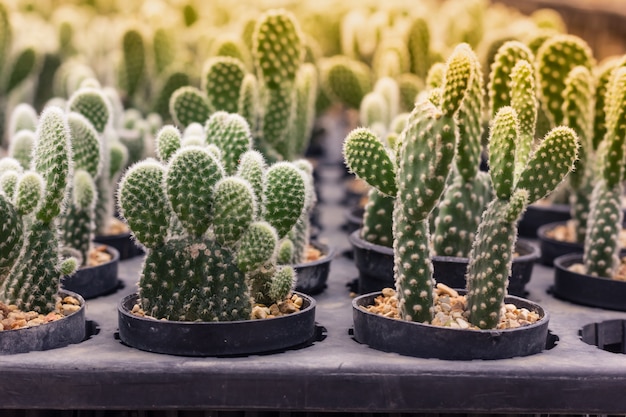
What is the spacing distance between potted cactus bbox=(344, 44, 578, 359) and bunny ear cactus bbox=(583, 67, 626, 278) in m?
0.58

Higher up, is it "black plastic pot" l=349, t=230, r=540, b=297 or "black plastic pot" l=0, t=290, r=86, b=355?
"black plastic pot" l=349, t=230, r=540, b=297

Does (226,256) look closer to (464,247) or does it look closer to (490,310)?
(490,310)

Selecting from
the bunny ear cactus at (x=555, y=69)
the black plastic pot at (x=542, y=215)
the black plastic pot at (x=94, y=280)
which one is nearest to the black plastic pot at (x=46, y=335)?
the black plastic pot at (x=94, y=280)

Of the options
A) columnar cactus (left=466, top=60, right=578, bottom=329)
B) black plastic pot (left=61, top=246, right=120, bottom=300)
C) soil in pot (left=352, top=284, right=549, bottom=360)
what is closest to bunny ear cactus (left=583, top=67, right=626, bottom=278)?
soil in pot (left=352, top=284, right=549, bottom=360)

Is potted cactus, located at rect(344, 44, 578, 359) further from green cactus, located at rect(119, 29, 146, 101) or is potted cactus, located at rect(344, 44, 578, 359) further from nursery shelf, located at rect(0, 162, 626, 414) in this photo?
green cactus, located at rect(119, 29, 146, 101)

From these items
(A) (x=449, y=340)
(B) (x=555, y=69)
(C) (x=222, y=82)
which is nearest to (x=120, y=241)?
(C) (x=222, y=82)

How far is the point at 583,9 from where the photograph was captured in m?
10.8

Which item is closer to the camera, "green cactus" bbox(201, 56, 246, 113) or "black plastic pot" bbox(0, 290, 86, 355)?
"black plastic pot" bbox(0, 290, 86, 355)

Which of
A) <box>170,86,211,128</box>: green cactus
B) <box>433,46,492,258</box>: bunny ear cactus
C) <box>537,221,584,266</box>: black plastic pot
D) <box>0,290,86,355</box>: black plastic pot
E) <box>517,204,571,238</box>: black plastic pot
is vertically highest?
<box>170,86,211,128</box>: green cactus

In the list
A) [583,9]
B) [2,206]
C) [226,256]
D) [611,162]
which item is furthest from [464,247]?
[583,9]

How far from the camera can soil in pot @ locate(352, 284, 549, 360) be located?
2162 mm

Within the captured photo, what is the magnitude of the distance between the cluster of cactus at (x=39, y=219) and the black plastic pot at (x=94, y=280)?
297 millimetres

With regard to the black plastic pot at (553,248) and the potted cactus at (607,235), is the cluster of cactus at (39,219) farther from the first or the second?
the black plastic pot at (553,248)

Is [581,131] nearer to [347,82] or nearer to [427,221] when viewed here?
[427,221]
